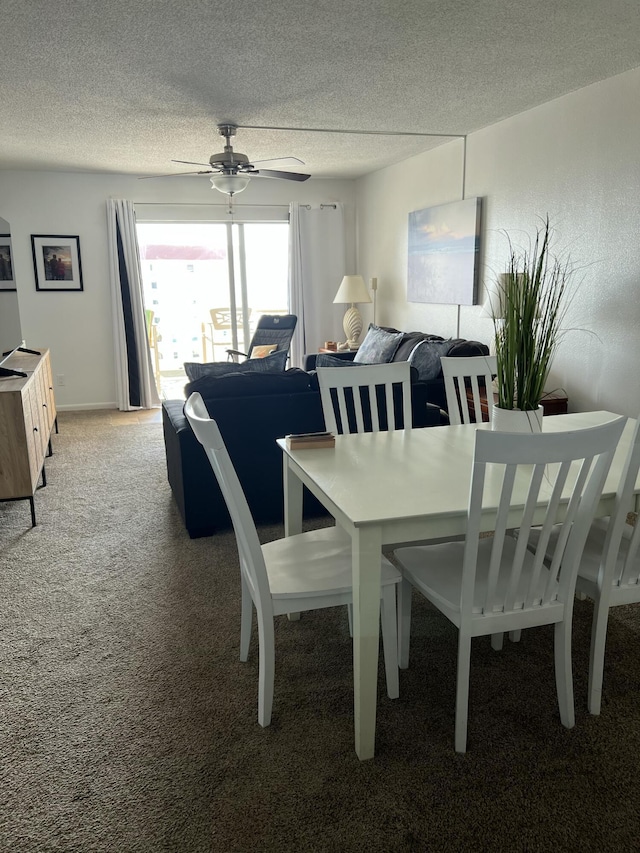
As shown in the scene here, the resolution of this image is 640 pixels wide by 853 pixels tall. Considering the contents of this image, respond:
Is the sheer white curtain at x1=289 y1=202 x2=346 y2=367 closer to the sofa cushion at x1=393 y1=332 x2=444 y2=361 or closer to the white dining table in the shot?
the sofa cushion at x1=393 y1=332 x2=444 y2=361

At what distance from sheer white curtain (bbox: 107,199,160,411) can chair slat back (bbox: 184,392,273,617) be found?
17.4 feet

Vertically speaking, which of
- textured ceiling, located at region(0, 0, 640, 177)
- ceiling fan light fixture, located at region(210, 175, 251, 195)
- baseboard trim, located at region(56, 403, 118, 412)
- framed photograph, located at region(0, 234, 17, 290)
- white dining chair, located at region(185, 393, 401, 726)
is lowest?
baseboard trim, located at region(56, 403, 118, 412)

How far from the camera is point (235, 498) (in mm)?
1820

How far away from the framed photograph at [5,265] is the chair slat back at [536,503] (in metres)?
4.75

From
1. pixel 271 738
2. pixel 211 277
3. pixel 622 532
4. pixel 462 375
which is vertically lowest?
pixel 271 738

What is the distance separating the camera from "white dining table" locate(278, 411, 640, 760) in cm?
172

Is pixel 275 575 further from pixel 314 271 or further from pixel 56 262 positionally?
pixel 314 271

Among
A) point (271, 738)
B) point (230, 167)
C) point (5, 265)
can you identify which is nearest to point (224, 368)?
point (230, 167)

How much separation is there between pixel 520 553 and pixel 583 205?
9.96 feet

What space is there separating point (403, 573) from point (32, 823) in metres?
1.29

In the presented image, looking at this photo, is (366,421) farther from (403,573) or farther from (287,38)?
(287,38)

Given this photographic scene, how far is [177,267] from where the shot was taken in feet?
25.0

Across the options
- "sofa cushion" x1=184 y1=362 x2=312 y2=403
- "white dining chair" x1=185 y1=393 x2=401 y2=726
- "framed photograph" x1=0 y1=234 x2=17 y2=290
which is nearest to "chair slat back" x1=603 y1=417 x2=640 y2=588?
"white dining chair" x1=185 y1=393 x2=401 y2=726

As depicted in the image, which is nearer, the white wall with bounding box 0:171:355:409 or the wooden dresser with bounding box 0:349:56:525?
the wooden dresser with bounding box 0:349:56:525
